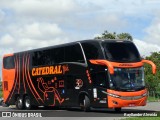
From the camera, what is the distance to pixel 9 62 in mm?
31938

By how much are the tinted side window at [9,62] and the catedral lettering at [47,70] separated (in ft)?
10.3

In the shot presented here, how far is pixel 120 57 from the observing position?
23.0 meters

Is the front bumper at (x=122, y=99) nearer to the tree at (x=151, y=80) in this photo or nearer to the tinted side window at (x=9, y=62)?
the tinted side window at (x=9, y=62)

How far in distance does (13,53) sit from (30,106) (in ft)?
13.7

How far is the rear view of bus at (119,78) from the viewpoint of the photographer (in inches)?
878

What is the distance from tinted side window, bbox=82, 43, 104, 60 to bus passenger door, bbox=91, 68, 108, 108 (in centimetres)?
78

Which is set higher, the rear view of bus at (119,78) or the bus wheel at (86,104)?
the rear view of bus at (119,78)

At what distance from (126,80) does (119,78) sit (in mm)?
402

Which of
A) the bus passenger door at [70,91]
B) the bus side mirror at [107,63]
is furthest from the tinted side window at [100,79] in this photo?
the bus passenger door at [70,91]

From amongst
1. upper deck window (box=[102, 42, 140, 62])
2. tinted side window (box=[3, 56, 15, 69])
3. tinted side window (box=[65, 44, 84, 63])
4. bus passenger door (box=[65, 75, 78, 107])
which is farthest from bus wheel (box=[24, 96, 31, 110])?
upper deck window (box=[102, 42, 140, 62])

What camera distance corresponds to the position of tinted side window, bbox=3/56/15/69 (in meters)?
31.5

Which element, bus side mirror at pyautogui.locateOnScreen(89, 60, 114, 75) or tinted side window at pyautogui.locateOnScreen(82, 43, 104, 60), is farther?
tinted side window at pyautogui.locateOnScreen(82, 43, 104, 60)

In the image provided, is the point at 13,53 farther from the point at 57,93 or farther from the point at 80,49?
the point at 80,49

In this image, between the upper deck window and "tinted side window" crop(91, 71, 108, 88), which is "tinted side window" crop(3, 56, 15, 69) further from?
the upper deck window
